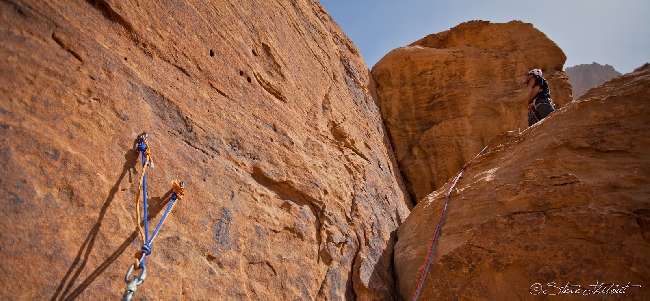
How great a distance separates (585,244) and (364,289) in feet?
6.51

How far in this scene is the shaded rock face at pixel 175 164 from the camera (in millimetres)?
2002

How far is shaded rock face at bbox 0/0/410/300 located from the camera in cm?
200

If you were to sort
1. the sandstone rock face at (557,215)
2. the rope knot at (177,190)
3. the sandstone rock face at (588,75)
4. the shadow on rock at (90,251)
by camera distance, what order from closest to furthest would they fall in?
the shadow on rock at (90,251)
the rope knot at (177,190)
the sandstone rock face at (557,215)
the sandstone rock face at (588,75)

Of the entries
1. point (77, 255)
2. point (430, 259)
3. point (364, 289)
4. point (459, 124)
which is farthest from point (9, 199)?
point (459, 124)

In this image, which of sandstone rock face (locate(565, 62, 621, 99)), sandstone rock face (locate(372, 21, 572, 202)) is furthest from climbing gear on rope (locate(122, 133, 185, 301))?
sandstone rock face (locate(565, 62, 621, 99))

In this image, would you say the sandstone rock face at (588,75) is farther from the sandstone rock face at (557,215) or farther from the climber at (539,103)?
the sandstone rock face at (557,215)

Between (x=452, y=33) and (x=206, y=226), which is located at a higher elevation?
(x=452, y=33)

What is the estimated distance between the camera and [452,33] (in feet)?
35.7

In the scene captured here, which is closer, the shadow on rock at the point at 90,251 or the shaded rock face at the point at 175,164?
the shadow on rock at the point at 90,251

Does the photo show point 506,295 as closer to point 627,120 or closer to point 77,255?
point 627,120

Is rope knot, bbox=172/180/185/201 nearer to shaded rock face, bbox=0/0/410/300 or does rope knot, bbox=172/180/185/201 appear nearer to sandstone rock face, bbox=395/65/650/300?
shaded rock face, bbox=0/0/410/300

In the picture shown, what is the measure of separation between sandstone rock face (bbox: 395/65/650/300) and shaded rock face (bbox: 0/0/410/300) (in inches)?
34.0

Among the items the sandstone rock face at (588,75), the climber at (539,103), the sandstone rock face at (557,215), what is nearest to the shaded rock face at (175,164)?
the sandstone rock face at (557,215)

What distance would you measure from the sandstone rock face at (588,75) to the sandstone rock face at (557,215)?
47520 millimetres
